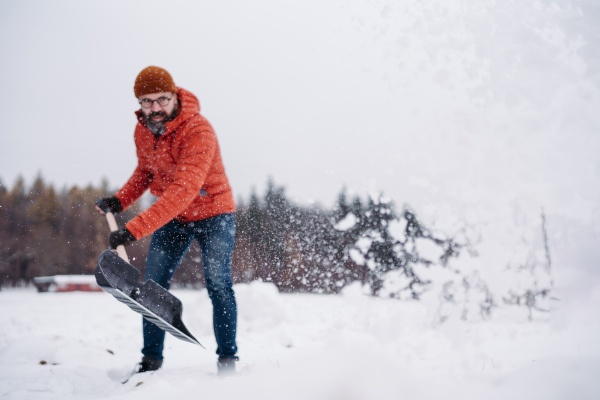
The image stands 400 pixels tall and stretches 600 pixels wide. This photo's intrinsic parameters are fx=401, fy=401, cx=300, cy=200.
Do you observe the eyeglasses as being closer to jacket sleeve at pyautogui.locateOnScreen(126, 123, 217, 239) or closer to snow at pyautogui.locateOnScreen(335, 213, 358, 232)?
jacket sleeve at pyautogui.locateOnScreen(126, 123, 217, 239)

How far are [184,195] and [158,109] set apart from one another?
460mm

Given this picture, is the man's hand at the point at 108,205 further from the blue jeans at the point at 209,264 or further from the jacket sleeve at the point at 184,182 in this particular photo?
the jacket sleeve at the point at 184,182

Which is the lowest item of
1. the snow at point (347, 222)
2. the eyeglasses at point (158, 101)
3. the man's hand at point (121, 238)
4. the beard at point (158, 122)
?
the snow at point (347, 222)

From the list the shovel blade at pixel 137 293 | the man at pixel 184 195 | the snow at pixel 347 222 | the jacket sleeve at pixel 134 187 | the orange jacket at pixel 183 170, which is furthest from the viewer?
the snow at pixel 347 222

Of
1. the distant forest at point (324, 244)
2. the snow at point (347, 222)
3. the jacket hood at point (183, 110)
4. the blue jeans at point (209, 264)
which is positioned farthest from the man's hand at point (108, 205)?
the snow at point (347, 222)

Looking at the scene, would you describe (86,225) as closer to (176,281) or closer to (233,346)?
(176,281)

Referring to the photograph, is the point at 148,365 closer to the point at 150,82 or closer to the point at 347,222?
the point at 150,82

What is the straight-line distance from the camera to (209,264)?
187 centimetres

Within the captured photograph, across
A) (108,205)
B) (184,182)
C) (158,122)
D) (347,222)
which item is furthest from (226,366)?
(347,222)

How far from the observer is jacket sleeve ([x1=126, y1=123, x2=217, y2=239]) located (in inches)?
63.3

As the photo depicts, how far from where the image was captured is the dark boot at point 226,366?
1791 millimetres

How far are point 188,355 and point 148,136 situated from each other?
4.42 feet

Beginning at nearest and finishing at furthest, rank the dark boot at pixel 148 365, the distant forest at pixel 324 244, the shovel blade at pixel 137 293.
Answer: the shovel blade at pixel 137 293 → the dark boot at pixel 148 365 → the distant forest at pixel 324 244

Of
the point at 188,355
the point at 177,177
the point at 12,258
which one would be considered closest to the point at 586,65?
the point at 177,177
